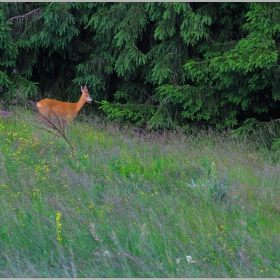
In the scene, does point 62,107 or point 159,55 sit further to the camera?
point 62,107

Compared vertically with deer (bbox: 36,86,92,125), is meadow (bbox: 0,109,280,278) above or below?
above

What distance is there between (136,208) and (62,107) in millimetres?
6100

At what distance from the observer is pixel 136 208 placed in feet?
21.2

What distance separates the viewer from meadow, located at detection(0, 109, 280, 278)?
534 centimetres

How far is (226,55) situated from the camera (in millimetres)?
9781

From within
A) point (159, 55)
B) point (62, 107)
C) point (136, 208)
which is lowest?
point (62, 107)

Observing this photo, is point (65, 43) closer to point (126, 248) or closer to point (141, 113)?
point (141, 113)

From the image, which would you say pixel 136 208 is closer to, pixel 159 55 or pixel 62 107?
pixel 159 55

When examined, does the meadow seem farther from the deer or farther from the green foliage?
the deer

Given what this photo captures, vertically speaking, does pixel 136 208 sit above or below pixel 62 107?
above

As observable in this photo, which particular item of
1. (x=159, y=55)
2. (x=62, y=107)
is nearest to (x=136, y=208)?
(x=159, y=55)

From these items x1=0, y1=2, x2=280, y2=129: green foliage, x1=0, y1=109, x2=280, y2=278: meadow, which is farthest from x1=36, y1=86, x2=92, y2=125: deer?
x1=0, y1=109, x2=280, y2=278: meadow

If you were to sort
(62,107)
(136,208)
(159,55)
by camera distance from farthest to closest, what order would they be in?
(62,107) → (159,55) → (136,208)

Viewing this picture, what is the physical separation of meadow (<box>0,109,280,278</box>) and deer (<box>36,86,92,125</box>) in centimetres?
212
